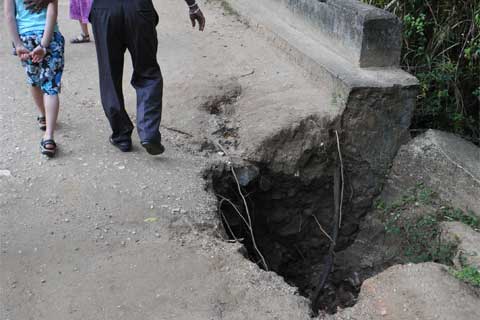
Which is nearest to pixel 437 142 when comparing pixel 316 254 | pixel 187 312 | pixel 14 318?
pixel 316 254

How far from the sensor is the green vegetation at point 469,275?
A: 3134 millimetres

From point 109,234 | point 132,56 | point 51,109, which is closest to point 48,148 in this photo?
point 51,109

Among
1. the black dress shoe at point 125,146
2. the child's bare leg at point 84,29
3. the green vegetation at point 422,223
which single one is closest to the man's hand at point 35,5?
the black dress shoe at point 125,146

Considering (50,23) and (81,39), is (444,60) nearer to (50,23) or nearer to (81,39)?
(50,23)

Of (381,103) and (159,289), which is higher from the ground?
(381,103)

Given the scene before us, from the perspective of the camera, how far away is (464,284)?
122 inches

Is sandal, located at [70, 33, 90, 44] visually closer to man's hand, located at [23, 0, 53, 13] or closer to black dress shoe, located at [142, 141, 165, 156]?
man's hand, located at [23, 0, 53, 13]

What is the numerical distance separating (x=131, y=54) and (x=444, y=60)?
280 cm

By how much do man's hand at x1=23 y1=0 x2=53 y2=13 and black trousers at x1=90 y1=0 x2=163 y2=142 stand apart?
0.36 m

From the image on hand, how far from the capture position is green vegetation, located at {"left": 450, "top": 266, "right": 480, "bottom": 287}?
3134mm

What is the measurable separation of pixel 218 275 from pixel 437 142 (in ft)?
7.69

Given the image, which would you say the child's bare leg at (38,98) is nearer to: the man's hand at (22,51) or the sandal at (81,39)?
the man's hand at (22,51)

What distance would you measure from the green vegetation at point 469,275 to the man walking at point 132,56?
6.57 feet

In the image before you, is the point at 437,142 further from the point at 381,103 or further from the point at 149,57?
the point at 149,57
